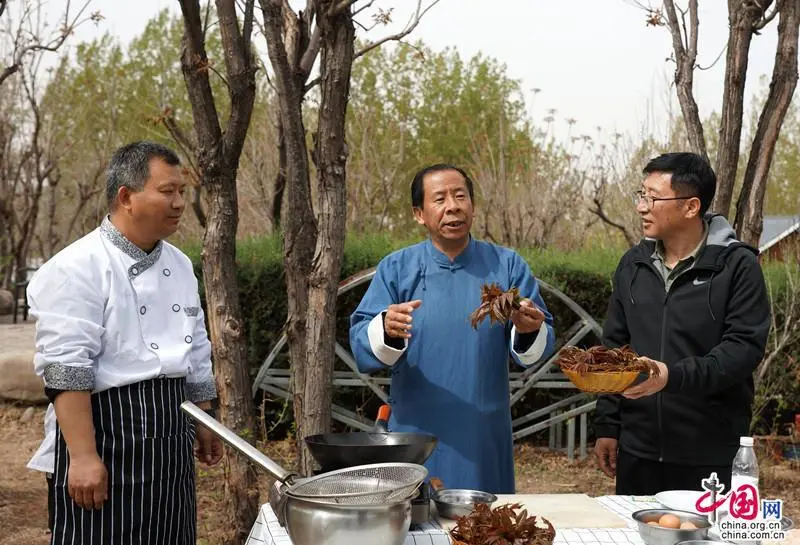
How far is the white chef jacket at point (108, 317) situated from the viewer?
9.68 ft

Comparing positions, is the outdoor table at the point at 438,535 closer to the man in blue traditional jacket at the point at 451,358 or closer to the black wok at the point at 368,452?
the black wok at the point at 368,452

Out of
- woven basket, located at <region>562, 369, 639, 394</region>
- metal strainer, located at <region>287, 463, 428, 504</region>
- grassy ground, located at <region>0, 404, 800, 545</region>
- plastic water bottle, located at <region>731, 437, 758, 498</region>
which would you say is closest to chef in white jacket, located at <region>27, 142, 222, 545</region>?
metal strainer, located at <region>287, 463, 428, 504</region>

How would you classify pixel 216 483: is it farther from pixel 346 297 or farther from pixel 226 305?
pixel 226 305

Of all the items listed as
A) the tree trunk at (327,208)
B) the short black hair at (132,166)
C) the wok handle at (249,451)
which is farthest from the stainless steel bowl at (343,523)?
the tree trunk at (327,208)

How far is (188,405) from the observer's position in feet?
9.14

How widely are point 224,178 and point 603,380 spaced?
293 centimetres

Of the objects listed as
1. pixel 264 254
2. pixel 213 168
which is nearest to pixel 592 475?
pixel 264 254

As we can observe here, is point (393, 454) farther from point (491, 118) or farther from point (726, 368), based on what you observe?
point (491, 118)

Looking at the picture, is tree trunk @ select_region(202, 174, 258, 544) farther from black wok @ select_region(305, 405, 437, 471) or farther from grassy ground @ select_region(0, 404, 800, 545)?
black wok @ select_region(305, 405, 437, 471)

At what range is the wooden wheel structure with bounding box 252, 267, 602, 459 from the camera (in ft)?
25.7

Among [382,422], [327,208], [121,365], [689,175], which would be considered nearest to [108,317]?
[121,365]

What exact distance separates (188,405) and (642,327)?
6.11ft

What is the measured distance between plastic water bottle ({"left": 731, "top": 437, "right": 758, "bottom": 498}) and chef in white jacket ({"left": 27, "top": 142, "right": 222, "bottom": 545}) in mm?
1840

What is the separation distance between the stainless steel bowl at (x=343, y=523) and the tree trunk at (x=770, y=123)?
4.22m
